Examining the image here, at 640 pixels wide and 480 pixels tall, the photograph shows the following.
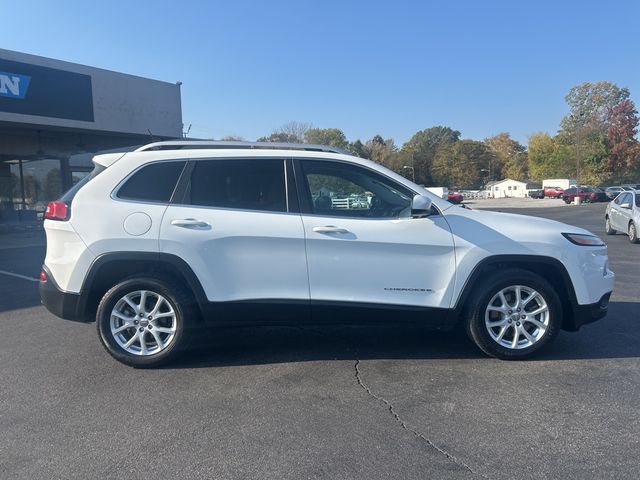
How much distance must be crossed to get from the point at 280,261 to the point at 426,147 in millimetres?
118399

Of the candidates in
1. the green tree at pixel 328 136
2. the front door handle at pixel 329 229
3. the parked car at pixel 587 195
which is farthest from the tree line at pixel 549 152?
the front door handle at pixel 329 229

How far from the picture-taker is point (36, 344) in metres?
5.63

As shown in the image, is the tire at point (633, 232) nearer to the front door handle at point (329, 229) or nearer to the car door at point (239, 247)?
the front door handle at point (329, 229)

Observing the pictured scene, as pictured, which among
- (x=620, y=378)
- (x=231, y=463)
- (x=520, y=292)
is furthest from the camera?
(x=520, y=292)

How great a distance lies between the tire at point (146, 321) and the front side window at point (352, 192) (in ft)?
4.76

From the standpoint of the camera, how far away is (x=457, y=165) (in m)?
101

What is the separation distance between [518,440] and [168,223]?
314 centimetres

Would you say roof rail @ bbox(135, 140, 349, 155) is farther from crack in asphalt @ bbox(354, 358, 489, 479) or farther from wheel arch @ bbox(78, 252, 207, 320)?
crack in asphalt @ bbox(354, 358, 489, 479)

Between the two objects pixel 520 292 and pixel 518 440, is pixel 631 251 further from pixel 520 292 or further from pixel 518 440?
pixel 518 440

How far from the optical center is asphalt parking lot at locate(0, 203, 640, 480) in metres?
3.16

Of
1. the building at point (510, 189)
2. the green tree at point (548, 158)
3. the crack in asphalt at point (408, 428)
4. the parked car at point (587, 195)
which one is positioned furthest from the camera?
the building at point (510, 189)

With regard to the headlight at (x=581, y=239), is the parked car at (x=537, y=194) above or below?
below

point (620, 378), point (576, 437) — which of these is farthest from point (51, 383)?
point (620, 378)

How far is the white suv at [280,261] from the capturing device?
4.59m
